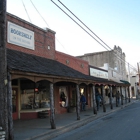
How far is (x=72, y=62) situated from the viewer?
21.8 m

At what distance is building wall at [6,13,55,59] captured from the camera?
1432 centimetres

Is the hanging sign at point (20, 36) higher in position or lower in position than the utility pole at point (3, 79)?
higher

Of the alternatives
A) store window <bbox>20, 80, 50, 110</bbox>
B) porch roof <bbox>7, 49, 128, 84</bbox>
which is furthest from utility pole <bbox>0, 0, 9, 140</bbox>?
store window <bbox>20, 80, 50, 110</bbox>

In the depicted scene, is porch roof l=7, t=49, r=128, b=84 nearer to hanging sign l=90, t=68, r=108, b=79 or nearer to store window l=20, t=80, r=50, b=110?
store window l=20, t=80, r=50, b=110

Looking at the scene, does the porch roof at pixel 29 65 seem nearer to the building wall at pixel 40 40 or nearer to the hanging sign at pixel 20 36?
the hanging sign at pixel 20 36

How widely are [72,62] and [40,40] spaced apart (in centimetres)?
574

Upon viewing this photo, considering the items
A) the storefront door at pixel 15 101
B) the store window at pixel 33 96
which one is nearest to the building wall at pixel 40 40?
the store window at pixel 33 96

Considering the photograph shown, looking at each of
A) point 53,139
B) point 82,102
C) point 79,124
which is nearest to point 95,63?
point 82,102

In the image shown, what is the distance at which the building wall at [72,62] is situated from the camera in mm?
19484

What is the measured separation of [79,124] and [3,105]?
616 cm

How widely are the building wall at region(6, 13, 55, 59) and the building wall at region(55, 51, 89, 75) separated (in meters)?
1.18

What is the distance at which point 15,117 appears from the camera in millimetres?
14656

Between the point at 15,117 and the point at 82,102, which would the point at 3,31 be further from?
the point at 82,102

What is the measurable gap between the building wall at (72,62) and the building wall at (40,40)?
1184mm
